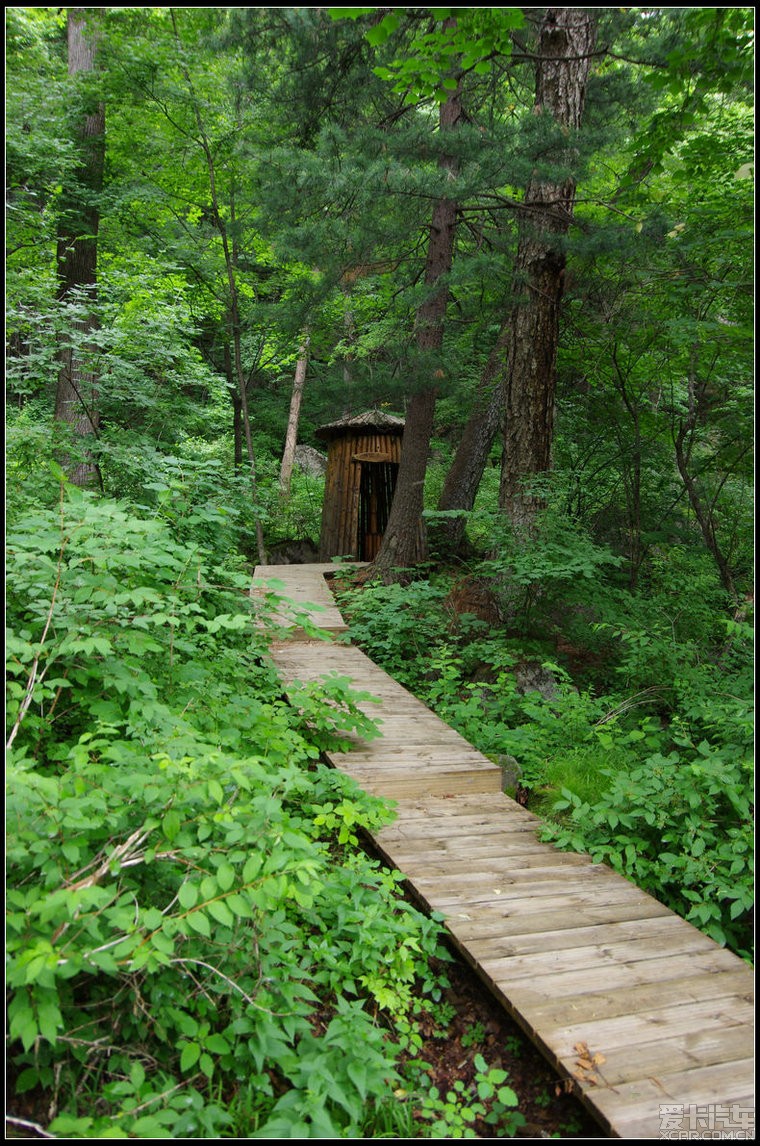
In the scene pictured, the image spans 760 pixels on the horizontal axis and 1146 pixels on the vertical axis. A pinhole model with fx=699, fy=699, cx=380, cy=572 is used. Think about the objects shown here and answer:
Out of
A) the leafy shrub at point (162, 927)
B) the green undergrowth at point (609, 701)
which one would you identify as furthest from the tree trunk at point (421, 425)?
the leafy shrub at point (162, 927)

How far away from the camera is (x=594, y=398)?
28.6 ft

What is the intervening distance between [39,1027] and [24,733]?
1.11m

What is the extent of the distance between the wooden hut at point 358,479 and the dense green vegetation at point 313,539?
5.15 feet

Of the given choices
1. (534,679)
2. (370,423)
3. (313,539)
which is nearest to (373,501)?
(370,423)

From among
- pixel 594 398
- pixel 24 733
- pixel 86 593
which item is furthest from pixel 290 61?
pixel 24 733

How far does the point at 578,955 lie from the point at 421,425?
7166mm

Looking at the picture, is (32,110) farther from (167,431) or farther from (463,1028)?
(463,1028)

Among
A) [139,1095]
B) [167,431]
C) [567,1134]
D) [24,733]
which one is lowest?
[567,1134]

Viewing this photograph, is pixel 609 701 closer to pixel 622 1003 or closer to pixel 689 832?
pixel 689 832

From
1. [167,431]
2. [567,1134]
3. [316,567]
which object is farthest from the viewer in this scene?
[316,567]

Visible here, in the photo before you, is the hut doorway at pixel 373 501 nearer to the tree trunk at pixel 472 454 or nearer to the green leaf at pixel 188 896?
the tree trunk at pixel 472 454

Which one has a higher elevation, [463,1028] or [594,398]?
[594,398]

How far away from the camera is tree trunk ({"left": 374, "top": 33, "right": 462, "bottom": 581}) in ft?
27.8
